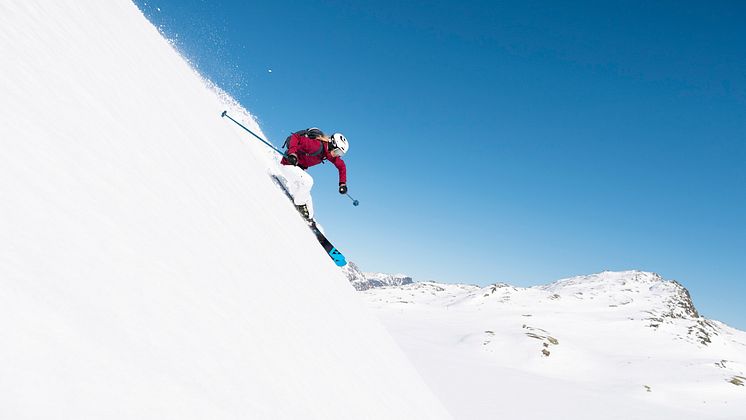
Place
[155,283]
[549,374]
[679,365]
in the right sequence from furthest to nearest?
[679,365]
[549,374]
[155,283]

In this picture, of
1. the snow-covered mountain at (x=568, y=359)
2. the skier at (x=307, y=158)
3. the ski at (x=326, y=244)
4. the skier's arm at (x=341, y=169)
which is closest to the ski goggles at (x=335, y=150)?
the skier at (x=307, y=158)

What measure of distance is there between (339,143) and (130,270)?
8.76 m

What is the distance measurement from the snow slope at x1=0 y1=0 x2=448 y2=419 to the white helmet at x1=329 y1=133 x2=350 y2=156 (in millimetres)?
6037

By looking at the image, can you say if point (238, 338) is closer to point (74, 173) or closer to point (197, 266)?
point (197, 266)

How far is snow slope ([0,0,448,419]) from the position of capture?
3.76 ft

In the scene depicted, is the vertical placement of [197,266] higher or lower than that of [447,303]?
lower

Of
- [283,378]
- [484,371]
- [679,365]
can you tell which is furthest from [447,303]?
[283,378]

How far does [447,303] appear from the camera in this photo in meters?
45.8

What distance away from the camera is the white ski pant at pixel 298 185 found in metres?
8.88

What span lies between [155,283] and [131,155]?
1.09 metres

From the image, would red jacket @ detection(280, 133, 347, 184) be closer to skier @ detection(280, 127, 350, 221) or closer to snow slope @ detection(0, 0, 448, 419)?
skier @ detection(280, 127, 350, 221)

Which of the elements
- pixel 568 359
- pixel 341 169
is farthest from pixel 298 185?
pixel 568 359

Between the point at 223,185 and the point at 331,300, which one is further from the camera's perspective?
the point at 331,300

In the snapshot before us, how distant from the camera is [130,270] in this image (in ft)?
5.53
